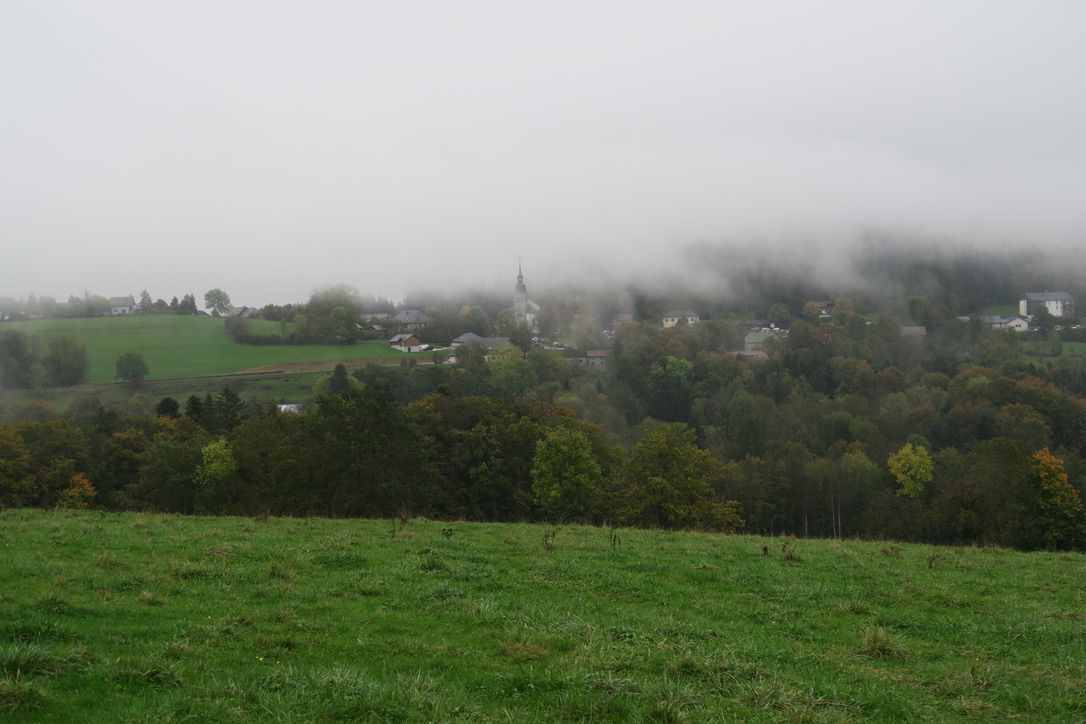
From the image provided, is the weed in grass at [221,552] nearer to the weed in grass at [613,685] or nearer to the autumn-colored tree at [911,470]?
the weed in grass at [613,685]

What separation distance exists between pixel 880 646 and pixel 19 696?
1004 cm

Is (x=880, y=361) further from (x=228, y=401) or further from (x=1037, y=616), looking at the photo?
(x=1037, y=616)

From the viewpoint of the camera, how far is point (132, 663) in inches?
314

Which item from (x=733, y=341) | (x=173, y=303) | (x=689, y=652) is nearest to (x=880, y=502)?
(x=689, y=652)

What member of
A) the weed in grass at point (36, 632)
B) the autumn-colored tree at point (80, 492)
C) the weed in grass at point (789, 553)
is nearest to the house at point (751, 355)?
the autumn-colored tree at point (80, 492)

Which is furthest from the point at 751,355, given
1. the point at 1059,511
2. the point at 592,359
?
the point at 1059,511

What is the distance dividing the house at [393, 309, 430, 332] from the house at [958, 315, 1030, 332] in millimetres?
120244

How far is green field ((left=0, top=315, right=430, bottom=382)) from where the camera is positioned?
315ft

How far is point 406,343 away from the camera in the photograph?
457 feet

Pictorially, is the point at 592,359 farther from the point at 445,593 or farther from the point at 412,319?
the point at 445,593

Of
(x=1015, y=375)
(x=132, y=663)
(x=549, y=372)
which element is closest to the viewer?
(x=132, y=663)

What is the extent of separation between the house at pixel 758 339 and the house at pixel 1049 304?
198 feet

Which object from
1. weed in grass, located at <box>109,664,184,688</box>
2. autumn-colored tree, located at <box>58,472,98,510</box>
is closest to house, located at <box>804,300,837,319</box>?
autumn-colored tree, located at <box>58,472,98,510</box>

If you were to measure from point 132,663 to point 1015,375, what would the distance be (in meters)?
131
